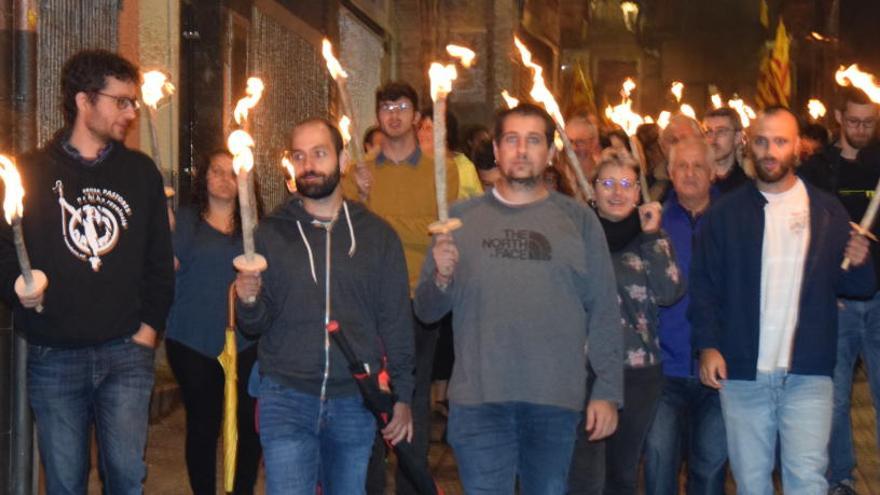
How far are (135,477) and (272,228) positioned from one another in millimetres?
1219

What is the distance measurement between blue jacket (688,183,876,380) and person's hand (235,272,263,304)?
225 cm

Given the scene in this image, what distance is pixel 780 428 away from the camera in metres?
6.72

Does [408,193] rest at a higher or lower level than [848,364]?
higher

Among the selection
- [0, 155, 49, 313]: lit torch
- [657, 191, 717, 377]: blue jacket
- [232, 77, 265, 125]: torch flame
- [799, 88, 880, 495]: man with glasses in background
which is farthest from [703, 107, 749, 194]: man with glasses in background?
[0, 155, 49, 313]: lit torch

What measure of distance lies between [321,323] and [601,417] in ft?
3.94

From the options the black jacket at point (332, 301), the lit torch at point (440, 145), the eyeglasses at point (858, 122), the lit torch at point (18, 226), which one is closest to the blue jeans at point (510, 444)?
the black jacket at point (332, 301)

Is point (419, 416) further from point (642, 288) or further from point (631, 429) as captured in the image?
point (642, 288)

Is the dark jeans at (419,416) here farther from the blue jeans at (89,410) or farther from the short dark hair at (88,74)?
the short dark hair at (88,74)

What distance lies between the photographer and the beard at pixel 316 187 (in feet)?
19.8

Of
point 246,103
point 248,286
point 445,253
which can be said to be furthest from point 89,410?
point 445,253

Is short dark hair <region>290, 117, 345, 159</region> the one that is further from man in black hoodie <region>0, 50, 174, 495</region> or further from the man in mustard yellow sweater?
the man in mustard yellow sweater

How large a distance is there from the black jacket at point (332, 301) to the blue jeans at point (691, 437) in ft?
5.52

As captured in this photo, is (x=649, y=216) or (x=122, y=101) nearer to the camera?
(x=122, y=101)

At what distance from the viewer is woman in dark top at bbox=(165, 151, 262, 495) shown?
756 cm
